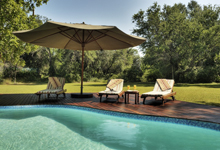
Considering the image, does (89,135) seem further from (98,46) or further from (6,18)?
(6,18)

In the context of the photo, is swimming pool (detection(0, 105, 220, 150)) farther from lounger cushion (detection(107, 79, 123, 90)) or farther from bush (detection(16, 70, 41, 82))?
bush (detection(16, 70, 41, 82))

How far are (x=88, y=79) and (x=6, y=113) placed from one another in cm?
1994

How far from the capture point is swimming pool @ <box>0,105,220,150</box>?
3322 mm

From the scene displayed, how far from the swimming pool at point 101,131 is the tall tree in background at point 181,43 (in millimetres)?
16346

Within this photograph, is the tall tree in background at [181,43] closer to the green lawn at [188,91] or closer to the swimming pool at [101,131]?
the green lawn at [188,91]

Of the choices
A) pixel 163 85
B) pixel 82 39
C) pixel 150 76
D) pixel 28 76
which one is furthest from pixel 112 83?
pixel 28 76

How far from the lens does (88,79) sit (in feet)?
83.1

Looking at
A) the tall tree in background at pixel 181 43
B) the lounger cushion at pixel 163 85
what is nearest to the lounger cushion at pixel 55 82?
the lounger cushion at pixel 163 85

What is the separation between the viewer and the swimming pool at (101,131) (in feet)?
10.9

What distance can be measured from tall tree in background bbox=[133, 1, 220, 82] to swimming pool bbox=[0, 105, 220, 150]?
16.3 meters

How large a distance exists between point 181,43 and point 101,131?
18771 millimetres

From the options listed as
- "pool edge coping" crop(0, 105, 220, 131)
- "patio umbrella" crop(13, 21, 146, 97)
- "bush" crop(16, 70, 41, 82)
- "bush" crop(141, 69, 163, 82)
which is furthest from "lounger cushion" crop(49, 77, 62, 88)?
"bush" crop(16, 70, 41, 82)

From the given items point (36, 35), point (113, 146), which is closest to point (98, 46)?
point (36, 35)

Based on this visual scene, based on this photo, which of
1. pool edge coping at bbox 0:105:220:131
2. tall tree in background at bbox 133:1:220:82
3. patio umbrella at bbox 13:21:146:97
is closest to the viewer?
pool edge coping at bbox 0:105:220:131
